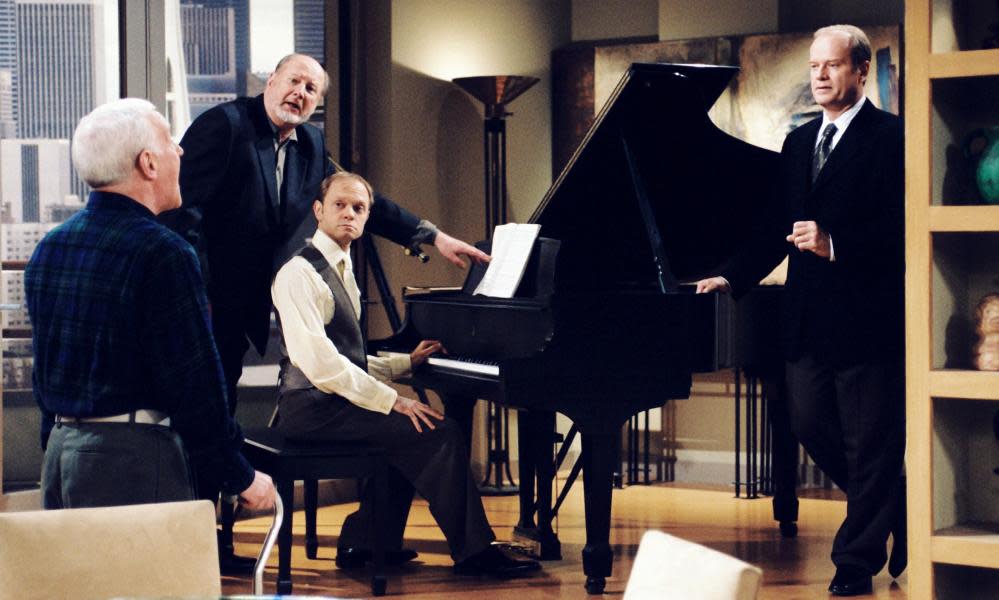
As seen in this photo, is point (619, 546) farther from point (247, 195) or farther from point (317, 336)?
point (247, 195)

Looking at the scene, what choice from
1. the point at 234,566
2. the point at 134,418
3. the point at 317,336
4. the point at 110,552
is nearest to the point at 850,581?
the point at 317,336

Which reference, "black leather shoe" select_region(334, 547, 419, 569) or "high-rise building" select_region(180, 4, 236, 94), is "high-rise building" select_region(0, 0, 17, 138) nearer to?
"high-rise building" select_region(180, 4, 236, 94)

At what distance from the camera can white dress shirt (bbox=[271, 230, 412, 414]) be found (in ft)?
14.2

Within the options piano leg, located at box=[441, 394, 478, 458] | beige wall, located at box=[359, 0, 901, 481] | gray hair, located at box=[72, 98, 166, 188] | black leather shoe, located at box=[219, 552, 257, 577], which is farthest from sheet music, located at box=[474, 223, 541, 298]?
gray hair, located at box=[72, 98, 166, 188]

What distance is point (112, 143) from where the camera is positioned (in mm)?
Result: 2727

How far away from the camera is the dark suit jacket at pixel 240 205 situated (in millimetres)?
4699

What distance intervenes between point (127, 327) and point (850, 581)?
2673 millimetres

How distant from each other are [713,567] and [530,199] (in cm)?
550

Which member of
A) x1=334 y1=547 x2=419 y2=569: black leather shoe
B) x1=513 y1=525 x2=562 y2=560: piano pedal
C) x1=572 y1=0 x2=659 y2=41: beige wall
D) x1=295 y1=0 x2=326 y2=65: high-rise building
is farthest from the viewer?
x1=572 y1=0 x2=659 y2=41: beige wall

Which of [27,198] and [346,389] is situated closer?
[346,389]

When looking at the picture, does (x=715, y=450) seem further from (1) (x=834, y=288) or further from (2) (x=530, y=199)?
(1) (x=834, y=288)

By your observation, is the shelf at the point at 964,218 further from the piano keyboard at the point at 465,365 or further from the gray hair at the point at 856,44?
the piano keyboard at the point at 465,365

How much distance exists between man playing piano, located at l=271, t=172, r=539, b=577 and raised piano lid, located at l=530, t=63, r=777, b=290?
69 cm

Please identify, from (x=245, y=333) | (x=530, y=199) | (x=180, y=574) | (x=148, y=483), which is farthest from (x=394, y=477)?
(x=530, y=199)
